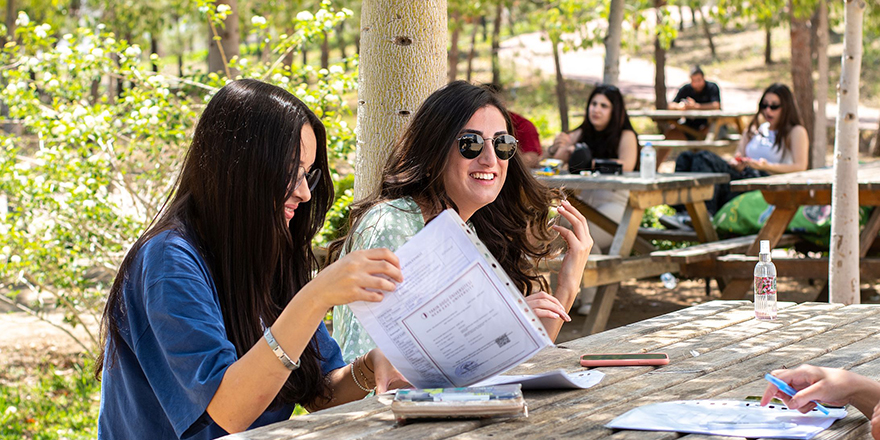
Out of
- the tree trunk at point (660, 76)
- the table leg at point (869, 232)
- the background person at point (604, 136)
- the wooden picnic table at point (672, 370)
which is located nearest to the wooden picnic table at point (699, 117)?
the background person at point (604, 136)

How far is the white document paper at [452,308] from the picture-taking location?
68.4 inches

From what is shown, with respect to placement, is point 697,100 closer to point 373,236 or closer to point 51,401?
point 51,401

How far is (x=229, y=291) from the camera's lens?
6.79 ft

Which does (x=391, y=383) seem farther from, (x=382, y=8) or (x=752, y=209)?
(x=752, y=209)

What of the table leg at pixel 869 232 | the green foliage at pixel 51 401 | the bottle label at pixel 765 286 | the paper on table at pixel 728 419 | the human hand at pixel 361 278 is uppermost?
the human hand at pixel 361 278

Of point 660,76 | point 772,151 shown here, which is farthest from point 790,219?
point 660,76

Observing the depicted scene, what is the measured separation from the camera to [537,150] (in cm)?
669

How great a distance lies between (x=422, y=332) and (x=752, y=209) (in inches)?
224

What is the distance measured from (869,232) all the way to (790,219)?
1.98ft

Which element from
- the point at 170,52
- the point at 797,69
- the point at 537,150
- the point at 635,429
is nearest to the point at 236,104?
the point at 635,429

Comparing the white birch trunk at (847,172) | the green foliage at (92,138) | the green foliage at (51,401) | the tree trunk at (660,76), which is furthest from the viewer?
the tree trunk at (660,76)

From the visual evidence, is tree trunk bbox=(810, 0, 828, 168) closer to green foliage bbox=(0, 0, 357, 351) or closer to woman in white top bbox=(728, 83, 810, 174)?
woman in white top bbox=(728, 83, 810, 174)

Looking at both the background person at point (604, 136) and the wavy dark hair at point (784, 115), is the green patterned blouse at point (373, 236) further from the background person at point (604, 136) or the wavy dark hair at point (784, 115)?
the wavy dark hair at point (784, 115)

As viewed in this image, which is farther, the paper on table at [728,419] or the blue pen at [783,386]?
the blue pen at [783,386]
